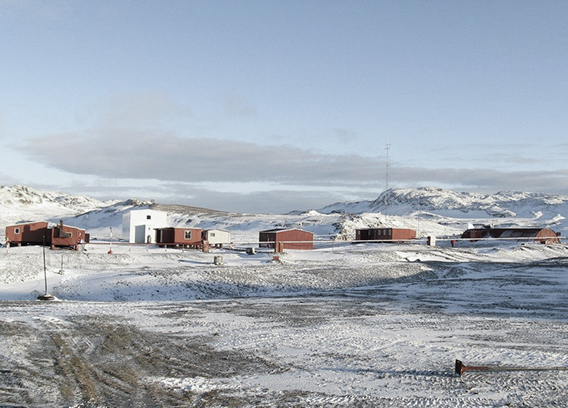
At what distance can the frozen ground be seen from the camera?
37.3 feet

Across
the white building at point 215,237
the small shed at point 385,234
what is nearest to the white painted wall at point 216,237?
the white building at point 215,237

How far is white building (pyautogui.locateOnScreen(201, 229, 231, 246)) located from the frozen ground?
29140 millimetres

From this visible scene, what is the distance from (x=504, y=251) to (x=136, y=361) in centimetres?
6172

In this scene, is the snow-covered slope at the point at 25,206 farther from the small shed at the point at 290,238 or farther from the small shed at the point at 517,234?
the small shed at the point at 517,234

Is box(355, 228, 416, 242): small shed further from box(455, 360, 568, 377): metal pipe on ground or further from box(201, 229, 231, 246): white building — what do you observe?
box(455, 360, 568, 377): metal pipe on ground

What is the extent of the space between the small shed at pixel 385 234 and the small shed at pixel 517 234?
37.7 feet

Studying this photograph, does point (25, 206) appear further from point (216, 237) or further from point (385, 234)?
point (385, 234)

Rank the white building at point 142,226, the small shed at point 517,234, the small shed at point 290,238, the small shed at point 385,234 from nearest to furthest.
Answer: the small shed at point 290,238, the white building at point 142,226, the small shed at point 385,234, the small shed at point 517,234

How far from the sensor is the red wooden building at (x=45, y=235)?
190 ft

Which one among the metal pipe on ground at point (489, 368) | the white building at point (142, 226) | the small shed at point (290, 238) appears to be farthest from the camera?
the white building at point (142, 226)

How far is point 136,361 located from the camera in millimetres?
14258

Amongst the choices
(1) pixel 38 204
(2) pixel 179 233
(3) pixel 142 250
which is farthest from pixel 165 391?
(1) pixel 38 204

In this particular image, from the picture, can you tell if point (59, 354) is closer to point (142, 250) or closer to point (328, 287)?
point (328, 287)

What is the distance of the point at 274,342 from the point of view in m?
16.7
